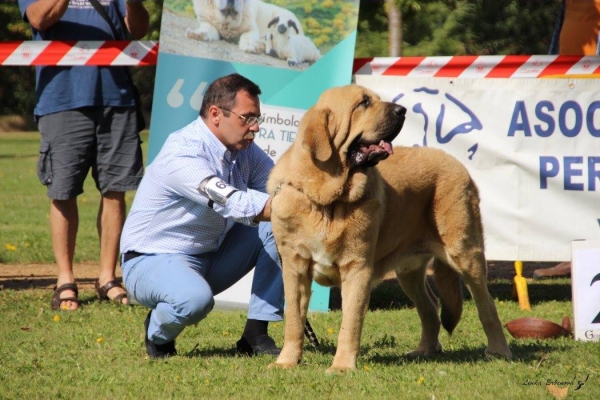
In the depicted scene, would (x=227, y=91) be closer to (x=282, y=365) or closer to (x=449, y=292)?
(x=282, y=365)

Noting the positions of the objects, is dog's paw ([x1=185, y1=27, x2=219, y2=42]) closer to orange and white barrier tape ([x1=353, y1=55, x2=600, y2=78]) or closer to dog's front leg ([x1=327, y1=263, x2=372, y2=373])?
orange and white barrier tape ([x1=353, y1=55, x2=600, y2=78])

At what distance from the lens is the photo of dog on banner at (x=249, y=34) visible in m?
6.46

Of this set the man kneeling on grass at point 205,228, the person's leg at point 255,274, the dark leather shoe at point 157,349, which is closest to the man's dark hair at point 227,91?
the man kneeling on grass at point 205,228

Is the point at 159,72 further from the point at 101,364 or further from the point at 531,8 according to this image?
the point at 531,8

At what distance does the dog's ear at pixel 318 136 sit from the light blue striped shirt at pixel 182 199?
63cm

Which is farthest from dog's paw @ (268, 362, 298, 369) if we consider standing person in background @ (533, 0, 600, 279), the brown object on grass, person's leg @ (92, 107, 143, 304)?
standing person in background @ (533, 0, 600, 279)

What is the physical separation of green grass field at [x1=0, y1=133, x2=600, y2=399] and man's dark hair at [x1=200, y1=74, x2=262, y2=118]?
1412 mm

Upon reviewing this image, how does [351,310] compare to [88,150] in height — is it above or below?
above

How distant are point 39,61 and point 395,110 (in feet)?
11.9

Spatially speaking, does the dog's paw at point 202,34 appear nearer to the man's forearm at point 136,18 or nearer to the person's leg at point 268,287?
the man's forearm at point 136,18

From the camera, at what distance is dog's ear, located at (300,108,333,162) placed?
429cm

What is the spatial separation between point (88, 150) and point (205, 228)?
7.20ft

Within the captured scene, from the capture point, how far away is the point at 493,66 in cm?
707

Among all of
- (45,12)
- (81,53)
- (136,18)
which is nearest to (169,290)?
(81,53)
